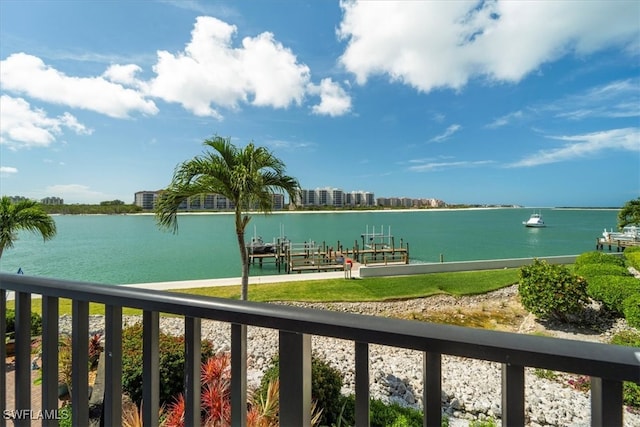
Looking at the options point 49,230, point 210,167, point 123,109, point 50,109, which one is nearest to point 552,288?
point 210,167

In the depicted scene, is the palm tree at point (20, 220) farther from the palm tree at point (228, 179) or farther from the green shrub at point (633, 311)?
the green shrub at point (633, 311)

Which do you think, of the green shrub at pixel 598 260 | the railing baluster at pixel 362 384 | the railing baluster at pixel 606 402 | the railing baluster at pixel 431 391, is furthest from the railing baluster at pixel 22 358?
the green shrub at pixel 598 260

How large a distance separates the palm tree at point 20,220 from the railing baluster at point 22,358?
732 cm

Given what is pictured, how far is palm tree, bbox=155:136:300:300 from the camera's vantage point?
5121mm

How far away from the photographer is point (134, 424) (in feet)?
6.28

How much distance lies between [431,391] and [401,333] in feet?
0.58

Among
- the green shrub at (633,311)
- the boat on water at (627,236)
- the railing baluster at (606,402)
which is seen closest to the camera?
the railing baluster at (606,402)

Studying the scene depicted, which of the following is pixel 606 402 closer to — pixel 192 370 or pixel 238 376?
pixel 238 376

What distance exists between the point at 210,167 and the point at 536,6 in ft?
18.7

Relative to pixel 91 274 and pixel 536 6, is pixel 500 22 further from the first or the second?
pixel 91 274

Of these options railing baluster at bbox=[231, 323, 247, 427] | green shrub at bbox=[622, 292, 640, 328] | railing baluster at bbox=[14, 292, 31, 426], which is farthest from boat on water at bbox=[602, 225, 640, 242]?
railing baluster at bbox=[14, 292, 31, 426]

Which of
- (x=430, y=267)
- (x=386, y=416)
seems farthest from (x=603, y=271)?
(x=386, y=416)

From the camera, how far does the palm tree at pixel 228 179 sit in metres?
5.12

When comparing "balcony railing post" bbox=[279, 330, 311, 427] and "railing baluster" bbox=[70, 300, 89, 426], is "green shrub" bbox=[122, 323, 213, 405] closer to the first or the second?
"railing baluster" bbox=[70, 300, 89, 426]
